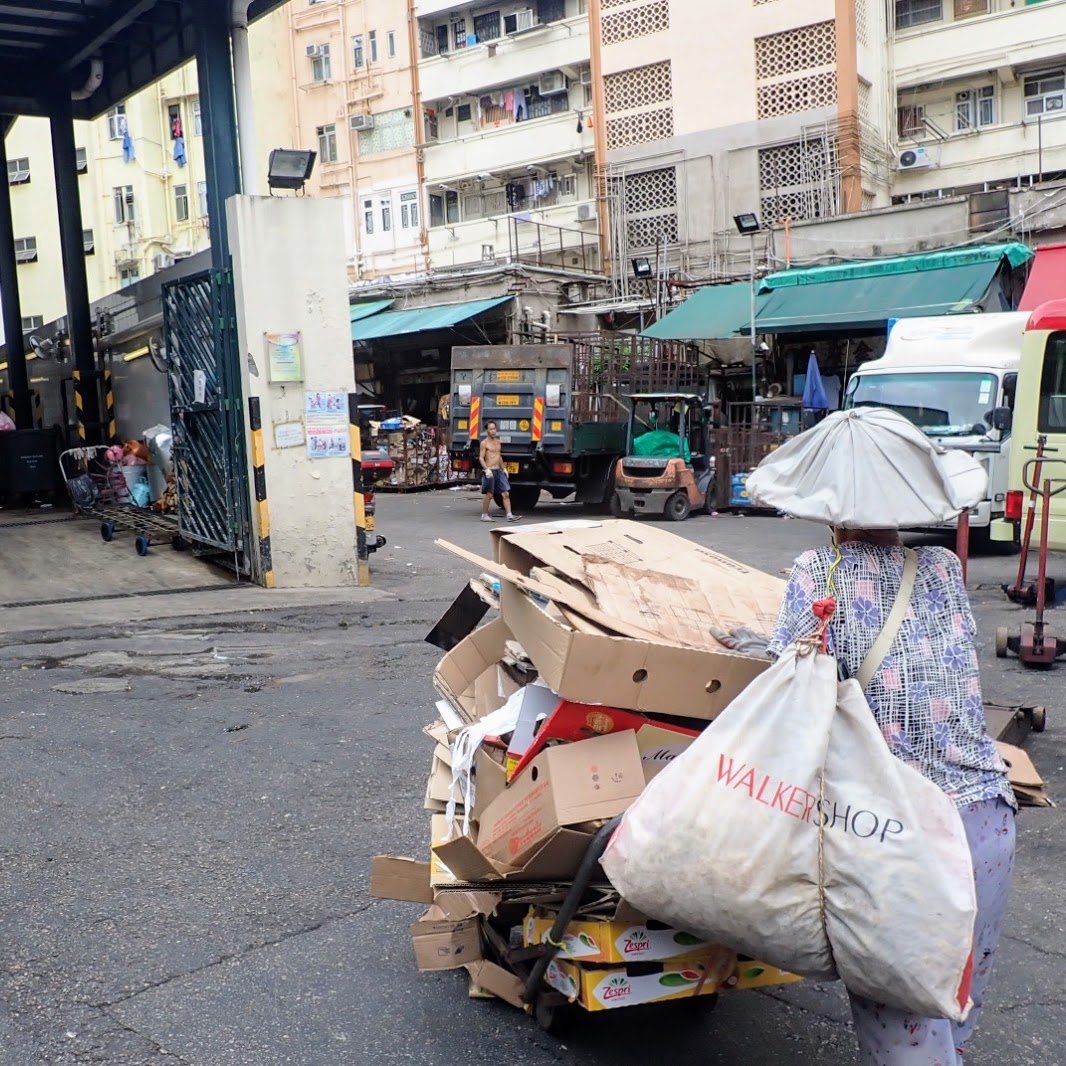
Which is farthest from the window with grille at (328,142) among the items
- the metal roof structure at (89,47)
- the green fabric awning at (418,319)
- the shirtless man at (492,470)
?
the shirtless man at (492,470)

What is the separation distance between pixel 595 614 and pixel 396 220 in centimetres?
3522

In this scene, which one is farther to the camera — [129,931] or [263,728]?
[263,728]

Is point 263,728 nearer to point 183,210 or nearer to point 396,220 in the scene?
point 396,220

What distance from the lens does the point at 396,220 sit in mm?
36625

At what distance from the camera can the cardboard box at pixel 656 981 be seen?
2854 mm

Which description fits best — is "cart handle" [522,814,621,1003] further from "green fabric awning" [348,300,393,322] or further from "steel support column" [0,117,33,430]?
"green fabric awning" [348,300,393,322]

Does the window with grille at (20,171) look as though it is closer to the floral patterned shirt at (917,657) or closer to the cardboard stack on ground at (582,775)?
the cardboard stack on ground at (582,775)

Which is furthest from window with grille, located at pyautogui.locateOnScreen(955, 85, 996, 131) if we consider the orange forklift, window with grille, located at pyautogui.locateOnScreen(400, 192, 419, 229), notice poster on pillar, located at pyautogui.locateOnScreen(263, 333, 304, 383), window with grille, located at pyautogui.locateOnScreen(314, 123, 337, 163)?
notice poster on pillar, located at pyautogui.locateOnScreen(263, 333, 304, 383)

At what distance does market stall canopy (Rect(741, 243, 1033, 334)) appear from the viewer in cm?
2059

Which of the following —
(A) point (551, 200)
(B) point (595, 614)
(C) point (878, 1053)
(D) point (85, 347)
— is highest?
(A) point (551, 200)

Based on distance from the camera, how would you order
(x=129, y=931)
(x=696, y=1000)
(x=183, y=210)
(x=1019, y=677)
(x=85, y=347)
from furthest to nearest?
(x=183, y=210) < (x=85, y=347) < (x=1019, y=677) < (x=129, y=931) < (x=696, y=1000)

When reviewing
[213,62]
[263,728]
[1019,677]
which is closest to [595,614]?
[263,728]

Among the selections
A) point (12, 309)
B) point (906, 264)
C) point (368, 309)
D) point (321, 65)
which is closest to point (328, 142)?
point (321, 65)

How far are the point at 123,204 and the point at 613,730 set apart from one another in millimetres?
43504
